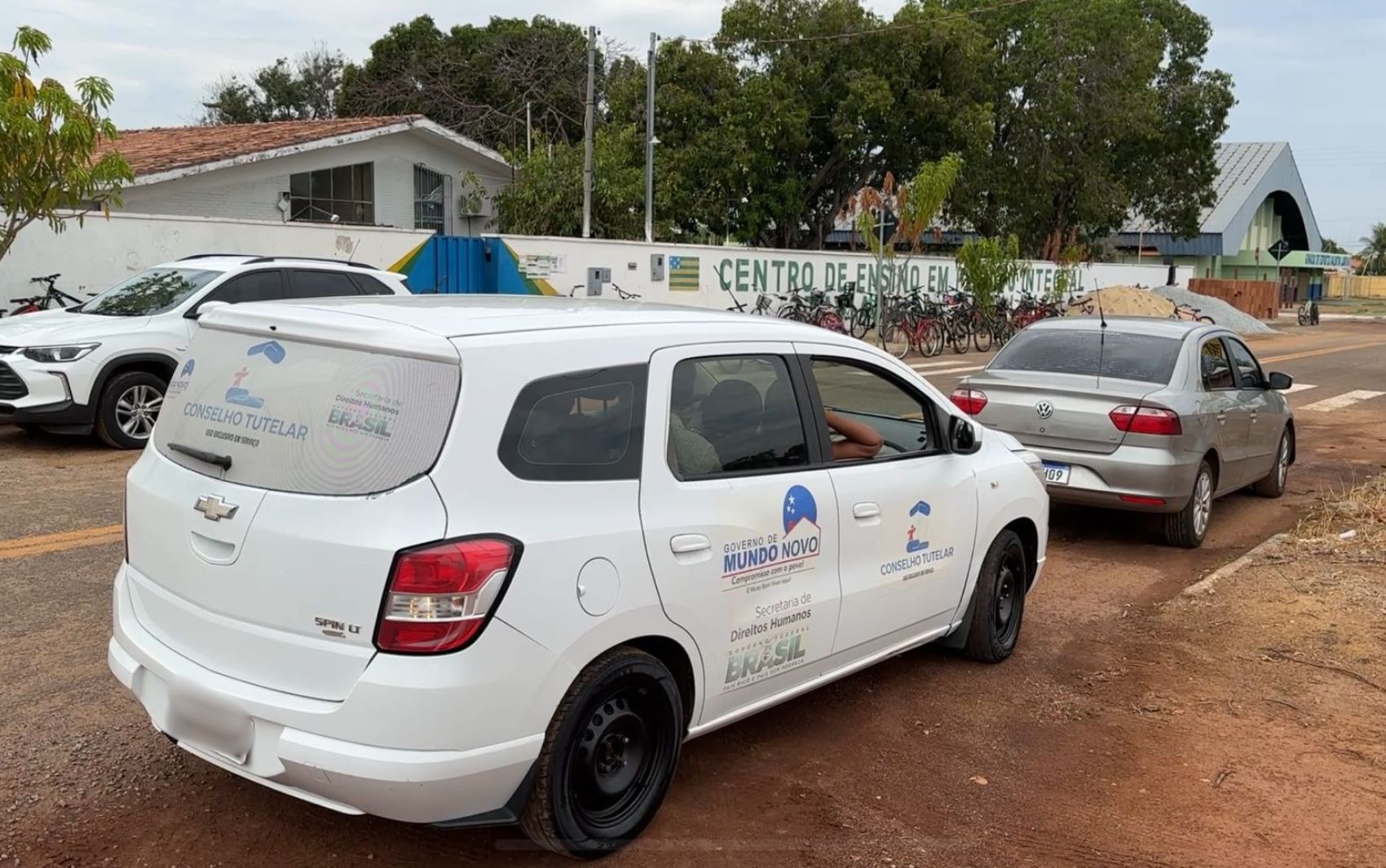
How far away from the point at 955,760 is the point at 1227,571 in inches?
148

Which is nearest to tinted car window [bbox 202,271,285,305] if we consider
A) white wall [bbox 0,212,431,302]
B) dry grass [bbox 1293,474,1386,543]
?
white wall [bbox 0,212,431,302]

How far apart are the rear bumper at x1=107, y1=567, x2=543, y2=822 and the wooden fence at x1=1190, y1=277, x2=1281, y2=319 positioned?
50.7m

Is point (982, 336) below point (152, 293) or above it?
below

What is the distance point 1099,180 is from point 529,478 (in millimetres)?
41235

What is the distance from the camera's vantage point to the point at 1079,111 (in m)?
38.8

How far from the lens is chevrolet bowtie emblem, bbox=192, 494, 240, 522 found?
128 inches

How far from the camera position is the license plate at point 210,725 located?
317 centimetres

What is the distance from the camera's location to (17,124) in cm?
1092

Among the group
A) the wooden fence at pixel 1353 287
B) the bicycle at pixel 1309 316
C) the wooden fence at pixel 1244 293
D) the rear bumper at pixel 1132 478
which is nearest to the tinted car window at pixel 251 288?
the rear bumper at pixel 1132 478

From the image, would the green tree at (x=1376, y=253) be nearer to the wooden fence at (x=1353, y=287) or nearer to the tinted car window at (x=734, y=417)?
the wooden fence at (x=1353, y=287)

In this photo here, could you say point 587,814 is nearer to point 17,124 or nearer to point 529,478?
point 529,478

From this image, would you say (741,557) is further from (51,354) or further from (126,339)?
(51,354)

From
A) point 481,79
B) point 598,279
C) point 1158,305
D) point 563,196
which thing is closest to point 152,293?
point 598,279

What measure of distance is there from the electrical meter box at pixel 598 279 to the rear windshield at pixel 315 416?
59.6 ft
